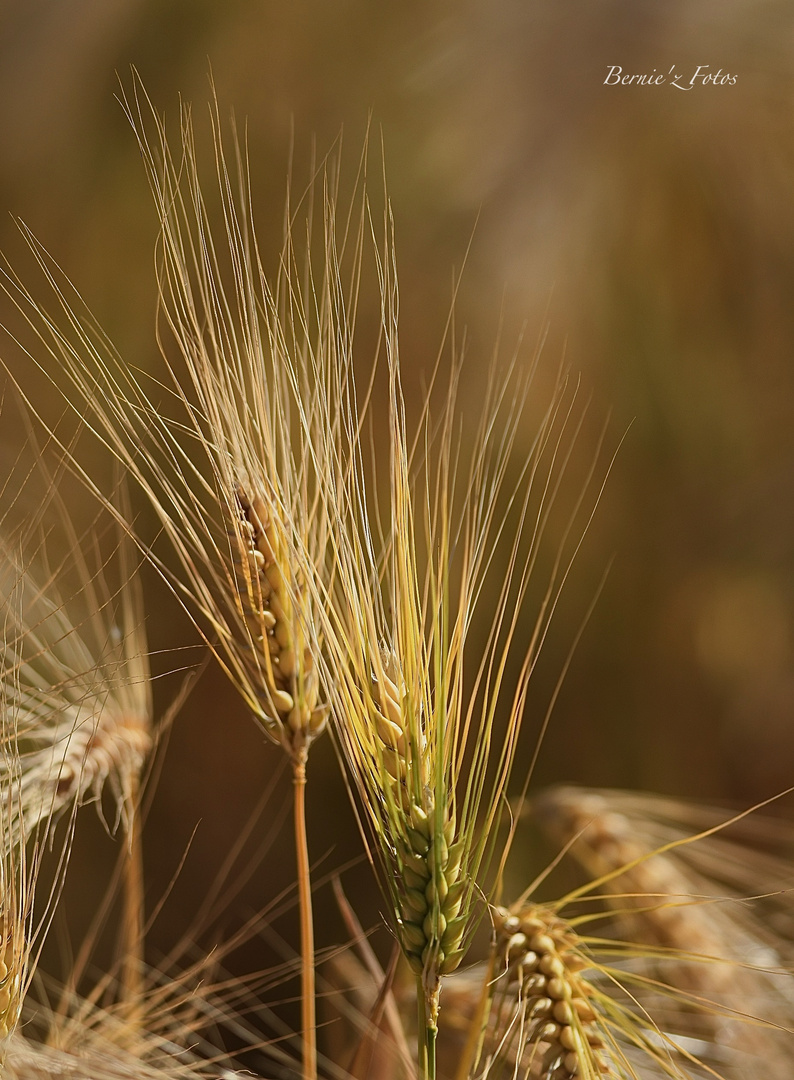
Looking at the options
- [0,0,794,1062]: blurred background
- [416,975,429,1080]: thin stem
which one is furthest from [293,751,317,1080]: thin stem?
[0,0,794,1062]: blurred background

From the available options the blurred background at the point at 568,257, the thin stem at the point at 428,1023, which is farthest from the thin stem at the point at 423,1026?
the blurred background at the point at 568,257

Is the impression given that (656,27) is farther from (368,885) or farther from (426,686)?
(368,885)

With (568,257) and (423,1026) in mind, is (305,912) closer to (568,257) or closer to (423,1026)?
(423,1026)

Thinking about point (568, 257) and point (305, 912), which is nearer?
point (305, 912)

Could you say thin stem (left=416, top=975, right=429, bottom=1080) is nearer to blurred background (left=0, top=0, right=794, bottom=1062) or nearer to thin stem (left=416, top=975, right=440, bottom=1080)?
thin stem (left=416, top=975, right=440, bottom=1080)

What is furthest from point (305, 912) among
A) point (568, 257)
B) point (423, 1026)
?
point (568, 257)

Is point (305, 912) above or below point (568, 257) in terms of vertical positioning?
below

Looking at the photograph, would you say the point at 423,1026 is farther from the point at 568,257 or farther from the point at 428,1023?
the point at 568,257

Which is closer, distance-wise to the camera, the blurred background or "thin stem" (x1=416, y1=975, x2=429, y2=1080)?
"thin stem" (x1=416, y1=975, x2=429, y2=1080)

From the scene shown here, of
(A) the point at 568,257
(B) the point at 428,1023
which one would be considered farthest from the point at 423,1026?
(A) the point at 568,257
